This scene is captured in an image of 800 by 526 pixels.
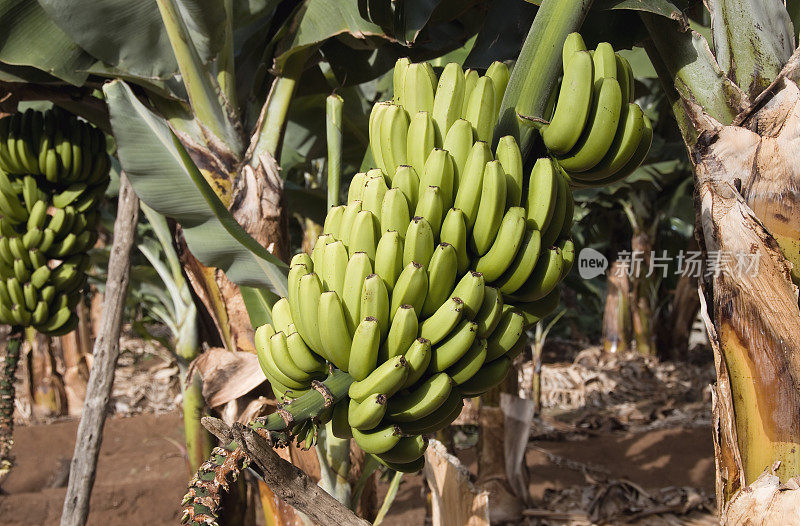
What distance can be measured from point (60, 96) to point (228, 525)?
6.32 feet

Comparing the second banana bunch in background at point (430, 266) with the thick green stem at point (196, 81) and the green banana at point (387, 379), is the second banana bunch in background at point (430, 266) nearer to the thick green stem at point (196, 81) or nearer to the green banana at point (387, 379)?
the green banana at point (387, 379)

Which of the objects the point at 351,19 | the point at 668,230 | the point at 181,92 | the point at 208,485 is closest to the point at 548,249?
the point at 208,485

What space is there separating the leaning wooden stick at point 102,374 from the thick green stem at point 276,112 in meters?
0.84

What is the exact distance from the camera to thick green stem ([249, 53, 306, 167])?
1963mm

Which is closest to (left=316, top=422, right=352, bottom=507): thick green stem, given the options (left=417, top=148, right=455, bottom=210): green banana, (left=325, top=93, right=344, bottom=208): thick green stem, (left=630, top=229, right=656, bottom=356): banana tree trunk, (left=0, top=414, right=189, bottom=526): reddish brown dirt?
(left=325, top=93, right=344, bottom=208): thick green stem

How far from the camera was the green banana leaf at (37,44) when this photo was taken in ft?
6.62

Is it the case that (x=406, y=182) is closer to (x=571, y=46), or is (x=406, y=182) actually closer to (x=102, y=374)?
(x=571, y=46)

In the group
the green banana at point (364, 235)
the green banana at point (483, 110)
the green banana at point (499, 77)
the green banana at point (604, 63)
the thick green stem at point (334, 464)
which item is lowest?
the thick green stem at point (334, 464)

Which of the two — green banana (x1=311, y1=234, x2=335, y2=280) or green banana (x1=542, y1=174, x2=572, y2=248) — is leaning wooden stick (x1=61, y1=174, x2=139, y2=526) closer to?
green banana (x1=311, y1=234, x2=335, y2=280)

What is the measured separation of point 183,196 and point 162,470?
5029 millimetres

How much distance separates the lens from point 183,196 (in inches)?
63.8

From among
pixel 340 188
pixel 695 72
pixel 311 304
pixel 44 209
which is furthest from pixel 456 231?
pixel 44 209

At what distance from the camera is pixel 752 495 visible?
125 cm

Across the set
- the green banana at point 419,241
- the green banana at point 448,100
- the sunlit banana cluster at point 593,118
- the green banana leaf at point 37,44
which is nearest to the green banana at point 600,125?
the sunlit banana cluster at point 593,118
